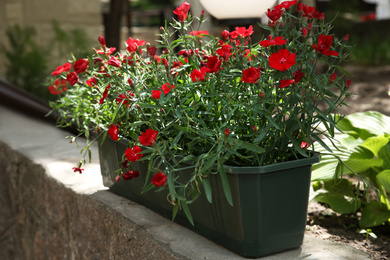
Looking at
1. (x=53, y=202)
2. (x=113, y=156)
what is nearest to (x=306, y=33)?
(x=113, y=156)

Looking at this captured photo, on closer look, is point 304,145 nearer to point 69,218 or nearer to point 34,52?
point 69,218

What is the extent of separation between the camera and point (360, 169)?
1.80m

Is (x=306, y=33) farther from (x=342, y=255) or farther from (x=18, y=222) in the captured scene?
(x=18, y=222)

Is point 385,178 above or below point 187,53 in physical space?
below

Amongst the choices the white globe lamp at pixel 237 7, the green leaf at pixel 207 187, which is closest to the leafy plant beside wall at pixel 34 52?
the white globe lamp at pixel 237 7

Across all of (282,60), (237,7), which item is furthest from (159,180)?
(237,7)

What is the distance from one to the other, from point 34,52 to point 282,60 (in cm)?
347

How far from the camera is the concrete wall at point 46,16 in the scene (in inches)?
179

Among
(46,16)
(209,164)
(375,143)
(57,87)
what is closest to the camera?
(209,164)

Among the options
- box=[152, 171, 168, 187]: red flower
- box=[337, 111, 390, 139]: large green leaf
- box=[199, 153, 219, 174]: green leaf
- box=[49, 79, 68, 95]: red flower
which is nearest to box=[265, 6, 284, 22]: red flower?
box=[199, 153, 219, 174]: green leaf

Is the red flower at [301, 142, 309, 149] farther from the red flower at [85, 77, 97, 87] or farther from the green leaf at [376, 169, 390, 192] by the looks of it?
the red flower at [85, 77, 97, 87]

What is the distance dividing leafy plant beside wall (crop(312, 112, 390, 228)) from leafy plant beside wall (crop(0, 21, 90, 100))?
2.69 m

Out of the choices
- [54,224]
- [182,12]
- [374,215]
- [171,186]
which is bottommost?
[54,224]

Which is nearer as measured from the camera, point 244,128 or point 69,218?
point 244,128
